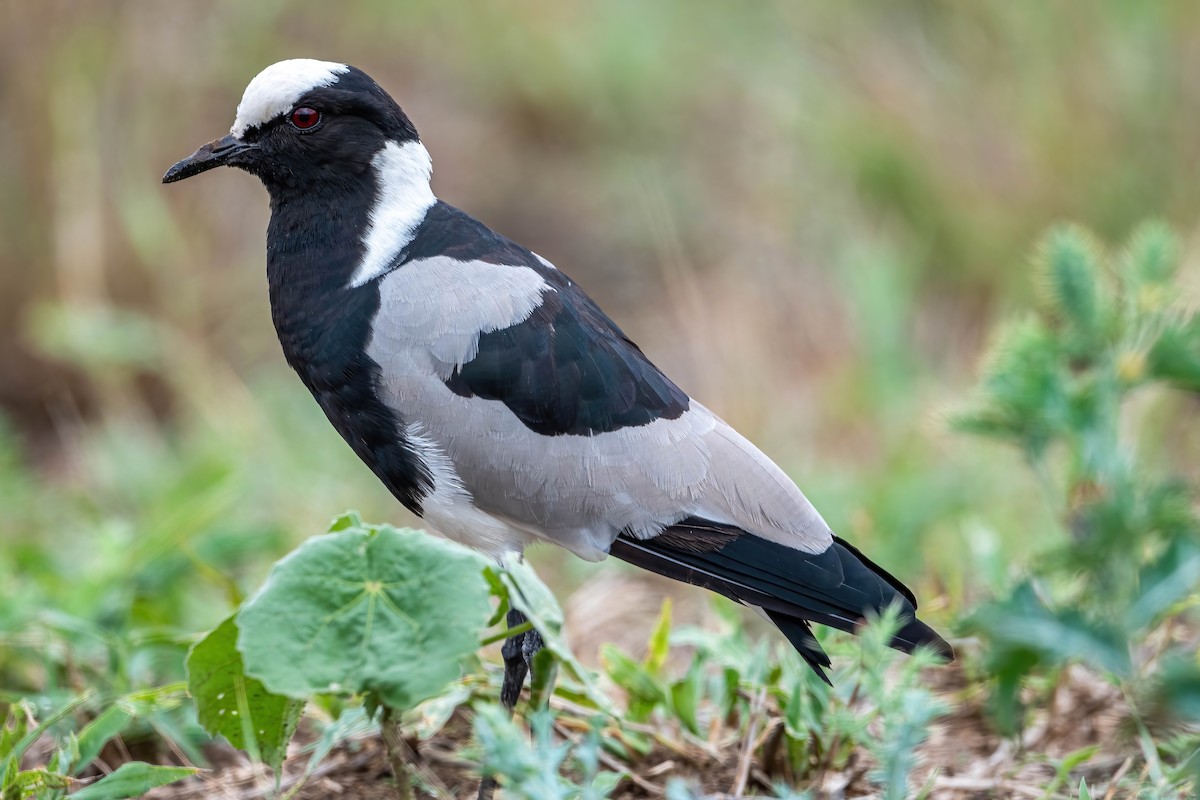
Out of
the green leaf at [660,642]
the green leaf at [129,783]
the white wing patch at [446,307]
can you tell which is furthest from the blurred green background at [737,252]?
the green leaf at [129,783]

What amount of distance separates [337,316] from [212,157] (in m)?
0.53

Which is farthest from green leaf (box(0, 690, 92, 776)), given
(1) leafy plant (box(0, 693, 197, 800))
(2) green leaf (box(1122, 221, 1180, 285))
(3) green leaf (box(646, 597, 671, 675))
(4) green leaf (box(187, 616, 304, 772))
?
(2) green leaf (box(1122, 221, 1180, 285))

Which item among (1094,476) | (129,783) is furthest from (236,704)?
(1094,476)

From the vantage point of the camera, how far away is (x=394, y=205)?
115 inches

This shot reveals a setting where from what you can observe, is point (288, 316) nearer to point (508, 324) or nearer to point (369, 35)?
point (508, 324)

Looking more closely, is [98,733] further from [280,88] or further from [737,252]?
[737,252]

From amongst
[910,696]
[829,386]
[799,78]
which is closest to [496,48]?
[799,78]

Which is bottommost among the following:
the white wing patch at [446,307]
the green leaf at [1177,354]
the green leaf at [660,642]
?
the green leaf at [660,642]

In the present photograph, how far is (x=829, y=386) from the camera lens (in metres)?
5.37

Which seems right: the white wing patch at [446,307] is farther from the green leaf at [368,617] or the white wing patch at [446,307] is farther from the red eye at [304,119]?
the green leaf at [368,617]

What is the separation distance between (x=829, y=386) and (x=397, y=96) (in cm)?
368

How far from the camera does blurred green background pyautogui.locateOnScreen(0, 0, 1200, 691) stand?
15.5 ft

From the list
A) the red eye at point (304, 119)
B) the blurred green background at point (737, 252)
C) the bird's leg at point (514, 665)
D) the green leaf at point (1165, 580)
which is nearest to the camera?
the green leaf at point (1165, 580)

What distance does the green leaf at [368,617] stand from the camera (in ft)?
6.97
